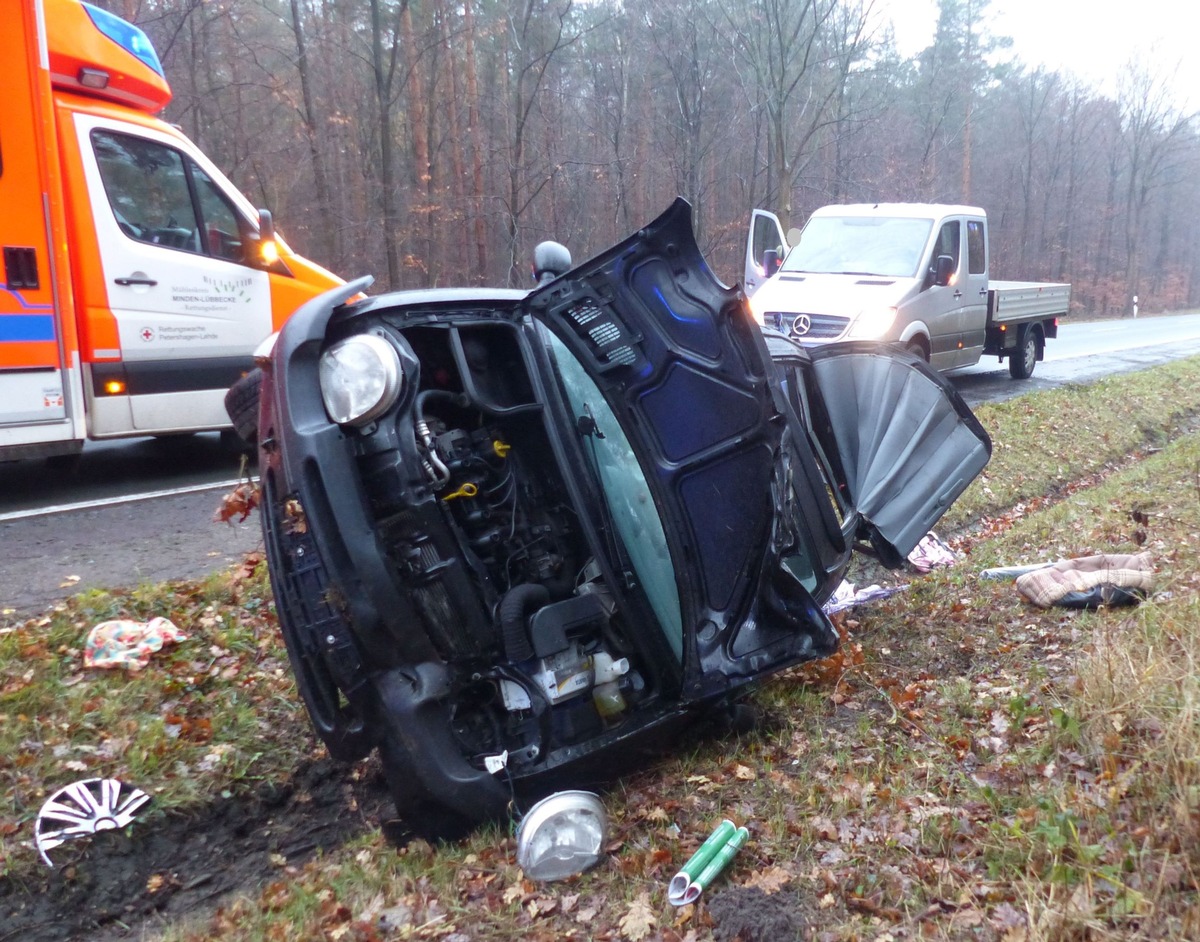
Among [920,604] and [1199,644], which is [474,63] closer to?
[920,604]

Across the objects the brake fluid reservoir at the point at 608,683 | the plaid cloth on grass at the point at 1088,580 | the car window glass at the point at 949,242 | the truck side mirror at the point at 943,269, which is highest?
the car window glass at the point at 949,242

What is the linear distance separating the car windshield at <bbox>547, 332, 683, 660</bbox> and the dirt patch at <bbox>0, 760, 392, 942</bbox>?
1379mm

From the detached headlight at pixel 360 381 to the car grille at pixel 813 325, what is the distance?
7.41 meters

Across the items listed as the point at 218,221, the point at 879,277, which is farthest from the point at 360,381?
the point at 879,277

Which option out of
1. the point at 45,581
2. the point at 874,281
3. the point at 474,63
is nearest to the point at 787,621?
the point at 45,581

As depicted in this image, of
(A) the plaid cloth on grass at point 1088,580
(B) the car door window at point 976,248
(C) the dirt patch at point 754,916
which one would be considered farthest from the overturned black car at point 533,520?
(B) the car door window at point 976,248

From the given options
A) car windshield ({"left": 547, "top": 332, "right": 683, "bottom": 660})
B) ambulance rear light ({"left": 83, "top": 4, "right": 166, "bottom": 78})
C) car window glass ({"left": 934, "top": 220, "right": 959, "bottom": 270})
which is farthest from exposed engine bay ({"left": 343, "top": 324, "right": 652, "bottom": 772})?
car window glass ({"left": 934, "top": 220, "right": 959, "bottom": 270})

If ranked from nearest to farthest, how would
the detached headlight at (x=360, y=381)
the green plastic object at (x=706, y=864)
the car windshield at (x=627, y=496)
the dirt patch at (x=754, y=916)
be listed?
the dirt patch at (x=754, y=916) < the green plastic object at (x=706, y=864) < the detached headlight at (x=360, y=381) < the car windshield at (x=627, y=496)

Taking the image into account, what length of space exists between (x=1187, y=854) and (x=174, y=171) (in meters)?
7.26

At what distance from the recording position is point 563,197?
20.5m

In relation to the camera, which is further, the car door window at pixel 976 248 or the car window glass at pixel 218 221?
Answer: the car door window at pixel 976 248

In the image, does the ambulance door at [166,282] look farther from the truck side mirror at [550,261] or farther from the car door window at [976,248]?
the car door window at [976,248]

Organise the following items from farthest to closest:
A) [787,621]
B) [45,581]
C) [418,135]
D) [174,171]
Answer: [418,135] < [174,171] < [45,581] < [787,621]

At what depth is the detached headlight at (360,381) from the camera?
9.93ft
